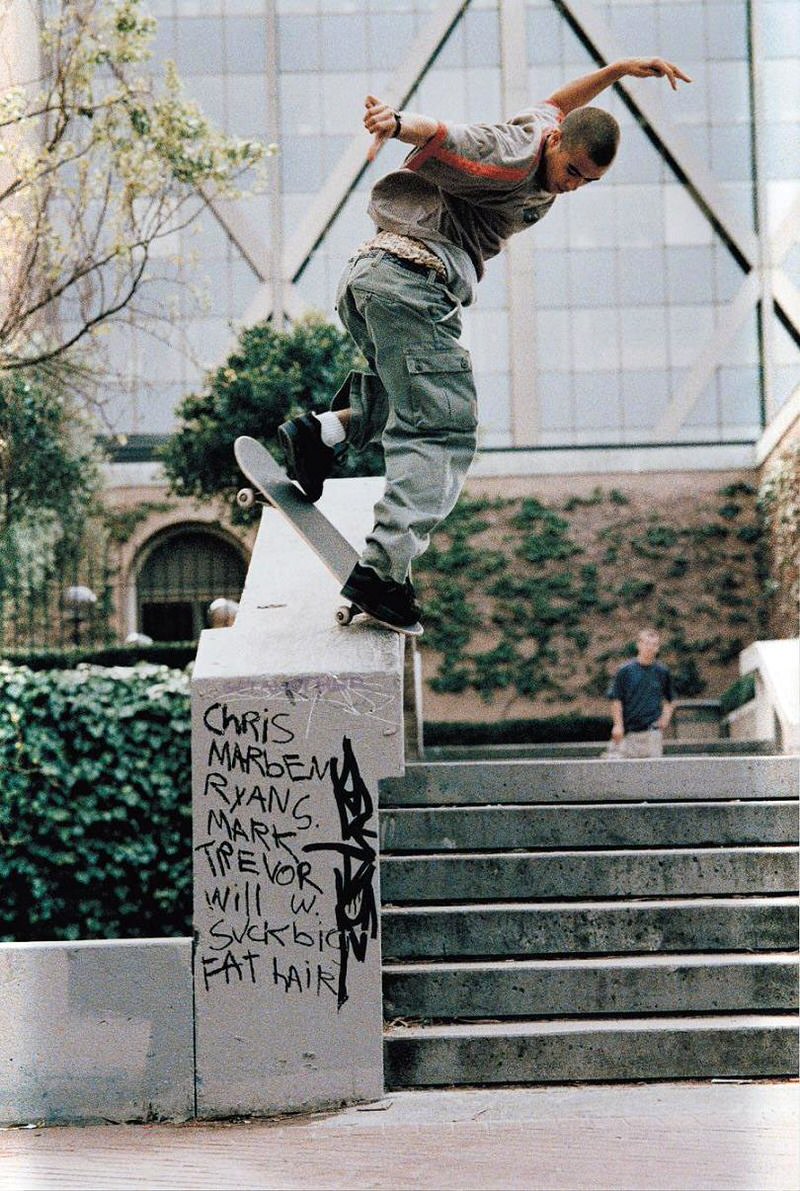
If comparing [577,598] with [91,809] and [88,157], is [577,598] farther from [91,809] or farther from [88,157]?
[91,809]

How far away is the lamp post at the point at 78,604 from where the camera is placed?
23547 millimetres

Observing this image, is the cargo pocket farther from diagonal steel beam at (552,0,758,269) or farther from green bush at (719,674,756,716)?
diagonal steel beam at (552,0,758,269)

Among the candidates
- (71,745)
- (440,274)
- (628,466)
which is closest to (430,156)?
(440,274)

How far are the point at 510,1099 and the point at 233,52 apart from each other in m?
28.1

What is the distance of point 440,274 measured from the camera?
18.1ft

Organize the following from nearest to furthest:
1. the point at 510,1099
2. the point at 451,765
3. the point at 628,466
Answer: the point at 510,1099 → the point at 451,765 → the point at 628,466

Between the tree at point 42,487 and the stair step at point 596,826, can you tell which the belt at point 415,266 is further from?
the tree at point 42,487

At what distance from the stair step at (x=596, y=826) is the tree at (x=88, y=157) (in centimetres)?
573

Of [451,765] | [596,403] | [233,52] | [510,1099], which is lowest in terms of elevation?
[510,1099]

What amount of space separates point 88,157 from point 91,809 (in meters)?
6.11

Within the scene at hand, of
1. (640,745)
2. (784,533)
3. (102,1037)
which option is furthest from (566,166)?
(784,533)

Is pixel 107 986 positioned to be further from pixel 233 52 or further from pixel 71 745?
pixel 233 52

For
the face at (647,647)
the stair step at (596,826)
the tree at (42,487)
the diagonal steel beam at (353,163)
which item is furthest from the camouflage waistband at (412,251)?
the diagonal steel beam at (353,163)

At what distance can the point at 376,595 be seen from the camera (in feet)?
18.2
